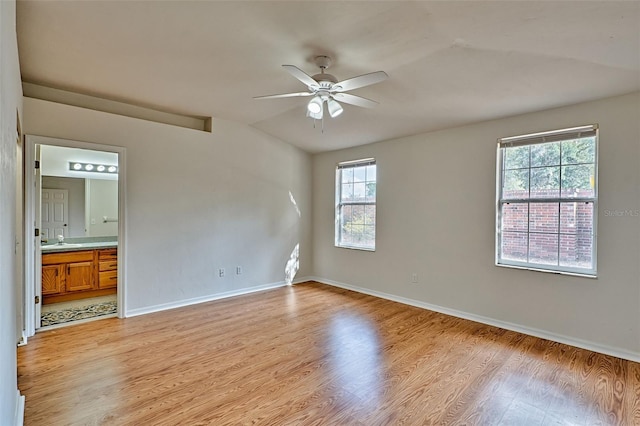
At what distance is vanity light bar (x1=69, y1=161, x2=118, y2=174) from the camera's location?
5.16m

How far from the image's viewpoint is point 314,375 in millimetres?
2545

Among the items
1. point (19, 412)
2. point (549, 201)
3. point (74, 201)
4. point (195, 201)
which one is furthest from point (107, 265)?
point (549, 201)

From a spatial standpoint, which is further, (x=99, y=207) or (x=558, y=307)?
(x=99, y=207)

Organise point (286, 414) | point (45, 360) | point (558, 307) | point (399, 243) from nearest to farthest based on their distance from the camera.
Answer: point (286, 414) → point (45, 360) → point (558, 307) → point (399, 243)

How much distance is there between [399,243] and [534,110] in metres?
2.30

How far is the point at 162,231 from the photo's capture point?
4121mm

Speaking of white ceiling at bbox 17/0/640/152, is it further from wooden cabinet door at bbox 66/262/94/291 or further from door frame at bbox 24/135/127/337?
wooden cabinet door at bbox 66/262/94/291

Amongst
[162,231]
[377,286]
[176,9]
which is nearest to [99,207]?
[162,231]

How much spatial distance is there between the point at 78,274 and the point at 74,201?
1469 mm

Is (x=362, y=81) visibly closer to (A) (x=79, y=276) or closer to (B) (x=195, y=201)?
(B) (x=195, y=201)

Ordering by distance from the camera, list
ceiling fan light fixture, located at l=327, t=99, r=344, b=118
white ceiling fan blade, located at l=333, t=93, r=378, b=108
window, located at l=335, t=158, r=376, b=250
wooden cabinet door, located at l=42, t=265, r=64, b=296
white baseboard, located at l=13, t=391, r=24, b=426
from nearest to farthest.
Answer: white baseboard, located at l=13, t=391, r=24, b=426 < white ceiling fan blade, located at l=333, t=93, r=378, b=108 < ceiling fan light fixture, located at l=327, t=99, r=344, b=118 < wooden cabinet door, located at l=42, t=265, r=64, b=296 < window, located at l=335, t=158, r=376, b=250

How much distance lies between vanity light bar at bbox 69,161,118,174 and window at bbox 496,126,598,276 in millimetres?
6086

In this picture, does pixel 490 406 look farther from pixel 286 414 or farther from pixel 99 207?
pixel 99 207

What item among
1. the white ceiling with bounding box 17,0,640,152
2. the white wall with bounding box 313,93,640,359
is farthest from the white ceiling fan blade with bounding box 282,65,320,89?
the white wall with bounding box 313,93,640,359
